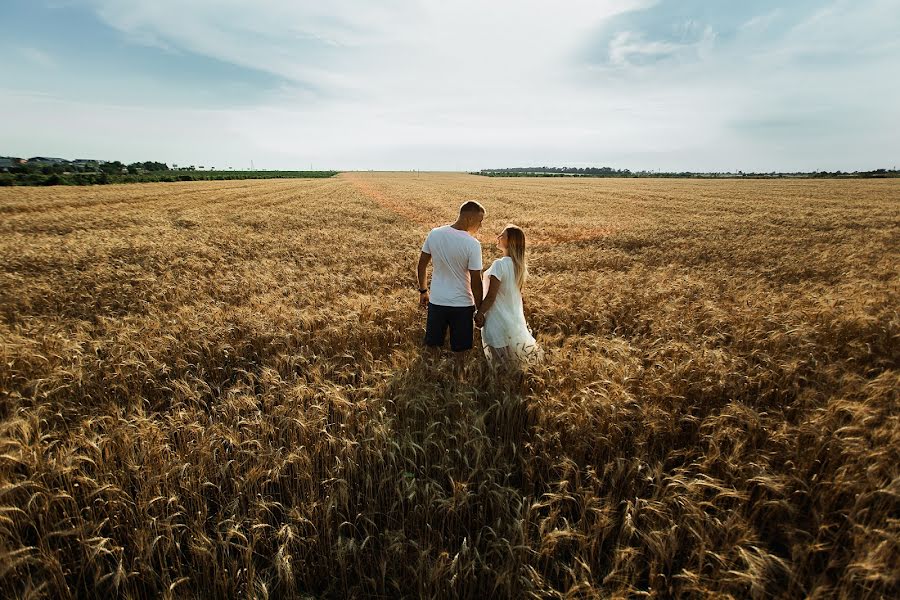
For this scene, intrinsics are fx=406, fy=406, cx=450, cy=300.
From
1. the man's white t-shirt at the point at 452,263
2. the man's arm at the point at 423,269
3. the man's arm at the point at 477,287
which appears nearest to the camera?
the man's white t-shirt at the point at 452,263

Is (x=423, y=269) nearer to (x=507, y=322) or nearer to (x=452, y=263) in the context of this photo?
(x=452, y=263)

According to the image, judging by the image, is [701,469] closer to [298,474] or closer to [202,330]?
[298,474]

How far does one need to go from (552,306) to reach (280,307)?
15.3 ft

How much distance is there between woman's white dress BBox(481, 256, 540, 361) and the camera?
15.7ft

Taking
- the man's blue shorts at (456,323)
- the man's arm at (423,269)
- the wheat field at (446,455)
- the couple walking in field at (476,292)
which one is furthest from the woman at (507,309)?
the man's arm at (423,269)

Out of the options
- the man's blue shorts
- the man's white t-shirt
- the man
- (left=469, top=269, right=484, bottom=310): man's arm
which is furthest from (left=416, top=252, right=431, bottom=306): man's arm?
(left=469, top=269, right=484, bottom=310): man's arm

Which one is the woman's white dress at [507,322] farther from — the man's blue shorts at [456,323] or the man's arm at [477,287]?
the man's blue shorts at [456,323]

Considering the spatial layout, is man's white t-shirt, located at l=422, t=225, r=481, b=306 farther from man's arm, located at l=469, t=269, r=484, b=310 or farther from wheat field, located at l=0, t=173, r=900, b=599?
wheat field, located at l=0, t=173, r=900, b=599

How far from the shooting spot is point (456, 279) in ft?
16.1

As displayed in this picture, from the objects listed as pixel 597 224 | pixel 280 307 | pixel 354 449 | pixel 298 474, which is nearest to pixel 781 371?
pixel 354 449

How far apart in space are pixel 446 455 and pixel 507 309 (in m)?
2.17

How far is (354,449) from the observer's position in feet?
11.1

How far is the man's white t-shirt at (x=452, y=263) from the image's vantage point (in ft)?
15.5

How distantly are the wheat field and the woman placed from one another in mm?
444
